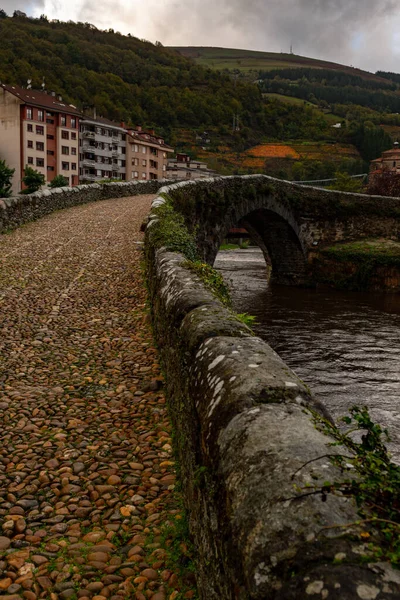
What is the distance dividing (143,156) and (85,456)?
76336 millimetres

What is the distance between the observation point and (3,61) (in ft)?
300

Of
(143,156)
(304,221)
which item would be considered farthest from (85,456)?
(143,156)

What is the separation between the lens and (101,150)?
239ft

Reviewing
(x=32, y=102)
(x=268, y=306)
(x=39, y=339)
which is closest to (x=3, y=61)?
(x=32, y=102)

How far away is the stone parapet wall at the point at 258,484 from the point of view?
167 cm

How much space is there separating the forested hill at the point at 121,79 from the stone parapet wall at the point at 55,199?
6061cm

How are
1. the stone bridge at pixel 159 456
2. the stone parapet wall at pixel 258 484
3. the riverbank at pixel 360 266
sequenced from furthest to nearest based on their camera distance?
the riverbank at pixel 360 266 < the stone bridge at pixel 159 456 < the stone parapet wall at pixel 258 484

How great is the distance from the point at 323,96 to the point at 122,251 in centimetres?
20521

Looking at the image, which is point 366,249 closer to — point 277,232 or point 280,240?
point 280,240

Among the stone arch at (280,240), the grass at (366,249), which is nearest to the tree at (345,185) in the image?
the grass at (366,249)

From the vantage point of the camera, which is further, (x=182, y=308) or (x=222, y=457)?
(x=182, y=308)

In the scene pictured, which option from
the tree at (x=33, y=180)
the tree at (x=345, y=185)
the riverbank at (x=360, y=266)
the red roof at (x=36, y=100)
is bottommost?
the riverbank at (x=360, y=266)

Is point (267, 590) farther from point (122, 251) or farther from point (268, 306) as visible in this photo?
point (268, 306)

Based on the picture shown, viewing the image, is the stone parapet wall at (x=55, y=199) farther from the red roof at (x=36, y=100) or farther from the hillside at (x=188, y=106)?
the hillside at (x=188, y=106)
